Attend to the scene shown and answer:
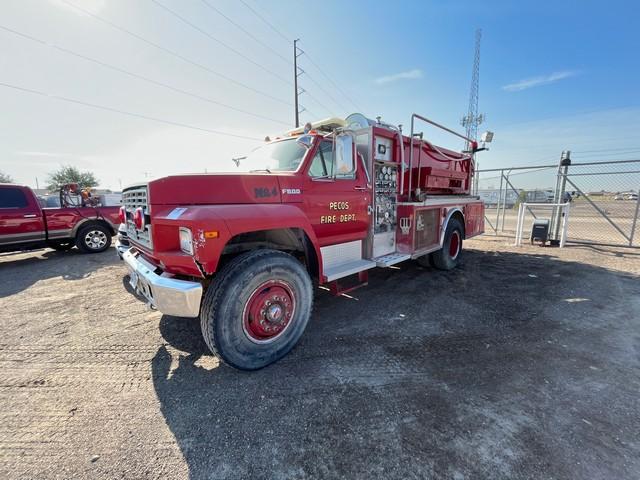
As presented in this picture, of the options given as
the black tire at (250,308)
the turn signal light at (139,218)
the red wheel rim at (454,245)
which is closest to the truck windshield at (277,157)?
the black tire at (250,308)

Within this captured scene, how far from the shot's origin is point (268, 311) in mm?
2721

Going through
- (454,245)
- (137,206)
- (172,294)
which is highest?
(137,206)

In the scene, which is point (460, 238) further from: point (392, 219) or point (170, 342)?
Result: point (170, 342)

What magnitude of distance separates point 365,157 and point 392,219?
1.12 metres

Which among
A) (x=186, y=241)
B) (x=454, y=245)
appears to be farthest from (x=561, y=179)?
(x=186, y=241)

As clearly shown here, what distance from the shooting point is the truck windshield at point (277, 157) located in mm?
3377

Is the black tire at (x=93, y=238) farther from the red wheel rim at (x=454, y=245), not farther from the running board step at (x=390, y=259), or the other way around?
the red wheel rim at (x=454, y=245)

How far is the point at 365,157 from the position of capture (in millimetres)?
3982

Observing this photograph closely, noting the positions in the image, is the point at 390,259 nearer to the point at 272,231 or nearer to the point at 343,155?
the point at 343,155

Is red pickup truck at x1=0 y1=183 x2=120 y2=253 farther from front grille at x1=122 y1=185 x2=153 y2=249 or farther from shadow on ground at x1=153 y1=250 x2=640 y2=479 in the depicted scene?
shadow on ground at x1=153 y1=250 x2=640 y2=479

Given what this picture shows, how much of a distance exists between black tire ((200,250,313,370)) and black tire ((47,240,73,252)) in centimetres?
719

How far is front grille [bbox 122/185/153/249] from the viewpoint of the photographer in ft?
8.59

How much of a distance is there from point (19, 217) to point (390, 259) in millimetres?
8033

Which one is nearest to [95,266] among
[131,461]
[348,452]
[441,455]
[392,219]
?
[131,461]
